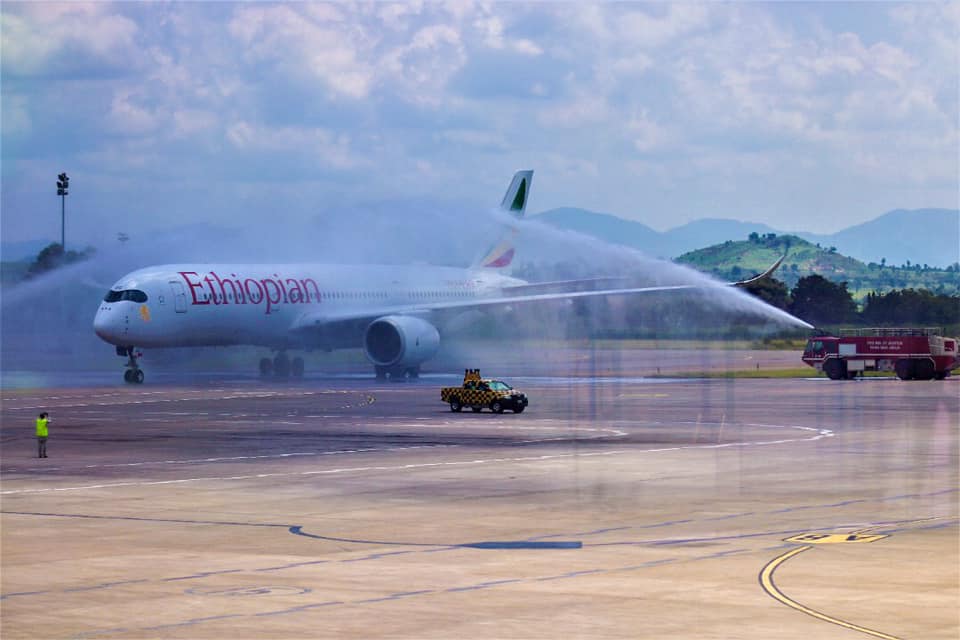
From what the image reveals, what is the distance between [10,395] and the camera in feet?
212

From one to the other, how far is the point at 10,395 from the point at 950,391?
42.2 metres

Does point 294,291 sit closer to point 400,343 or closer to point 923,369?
point 400,343

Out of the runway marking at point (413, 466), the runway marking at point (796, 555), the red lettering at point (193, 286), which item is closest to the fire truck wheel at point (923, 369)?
the red lettering at point (193, 286)

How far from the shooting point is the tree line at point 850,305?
423 feet

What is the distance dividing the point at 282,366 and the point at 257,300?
630cm

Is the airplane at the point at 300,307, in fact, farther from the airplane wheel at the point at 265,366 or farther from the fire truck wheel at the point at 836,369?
the fire truck wheel at the point at 836,369

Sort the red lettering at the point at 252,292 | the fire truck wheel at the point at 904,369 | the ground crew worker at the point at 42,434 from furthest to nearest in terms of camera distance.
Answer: the fire truck wheel at the point at 904,369 → the red lettering at the point at 252,292 → the ground crew worker at the point at 42,434

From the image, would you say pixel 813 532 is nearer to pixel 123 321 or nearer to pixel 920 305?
pixel 123 321

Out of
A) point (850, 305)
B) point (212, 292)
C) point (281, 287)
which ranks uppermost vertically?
point (850, 305)

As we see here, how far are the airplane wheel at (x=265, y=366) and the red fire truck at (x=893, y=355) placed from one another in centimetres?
3108

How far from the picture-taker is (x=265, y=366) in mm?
83250

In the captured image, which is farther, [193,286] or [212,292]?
[212,292]

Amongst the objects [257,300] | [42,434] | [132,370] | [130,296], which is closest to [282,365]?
[257,300]

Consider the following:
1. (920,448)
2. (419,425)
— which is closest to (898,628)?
(920,448)
